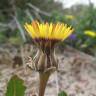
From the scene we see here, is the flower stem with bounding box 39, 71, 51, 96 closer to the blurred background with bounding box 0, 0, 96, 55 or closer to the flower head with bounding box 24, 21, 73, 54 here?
the flower head with bounding box 24, 21, 73, 54

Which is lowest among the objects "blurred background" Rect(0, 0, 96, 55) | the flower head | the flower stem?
the flower stem

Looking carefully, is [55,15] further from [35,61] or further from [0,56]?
[35,61]

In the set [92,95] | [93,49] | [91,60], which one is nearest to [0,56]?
[91,60]

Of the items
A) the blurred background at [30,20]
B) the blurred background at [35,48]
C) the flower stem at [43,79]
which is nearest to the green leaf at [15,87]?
the flower stem at [43,79]

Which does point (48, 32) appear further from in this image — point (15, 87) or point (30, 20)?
point (30, 20)

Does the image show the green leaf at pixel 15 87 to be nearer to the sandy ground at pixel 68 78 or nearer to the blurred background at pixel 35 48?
the blurred background at pixel 35 48

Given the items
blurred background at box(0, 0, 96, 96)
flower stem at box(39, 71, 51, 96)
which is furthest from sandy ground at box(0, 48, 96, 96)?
flower stem at box(39, 71, 51, 96)
